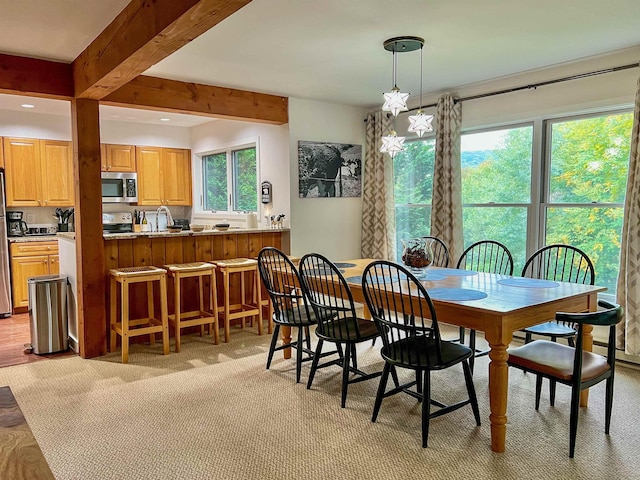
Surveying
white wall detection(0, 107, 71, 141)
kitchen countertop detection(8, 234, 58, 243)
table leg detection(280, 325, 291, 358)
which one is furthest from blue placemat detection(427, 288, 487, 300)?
white wall detection(0, 107, 71, 141)

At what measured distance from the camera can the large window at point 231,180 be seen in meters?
5.99

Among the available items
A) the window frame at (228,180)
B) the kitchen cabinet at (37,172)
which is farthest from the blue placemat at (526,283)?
the kitchen cabinet at (37,172)

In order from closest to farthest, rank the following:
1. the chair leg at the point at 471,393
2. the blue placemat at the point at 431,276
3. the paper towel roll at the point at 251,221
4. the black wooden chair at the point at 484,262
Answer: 1. the chair leg at the point at 471,393
2. the blue placemat at the point at 431,276
3. the black wooden chair at the point at 484,262
4. the paper towel roll at the point at 251,221

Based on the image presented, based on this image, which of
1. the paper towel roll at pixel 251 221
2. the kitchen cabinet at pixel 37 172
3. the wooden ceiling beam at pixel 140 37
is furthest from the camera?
the kitchen cabinet at pixel 37 172

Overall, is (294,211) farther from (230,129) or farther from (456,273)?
(456,273)

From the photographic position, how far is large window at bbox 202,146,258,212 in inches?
236

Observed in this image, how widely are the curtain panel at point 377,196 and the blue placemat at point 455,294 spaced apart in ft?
8.55

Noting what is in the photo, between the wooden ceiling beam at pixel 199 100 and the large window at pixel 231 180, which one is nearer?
the wooden ceiling beam at pixel 199 100

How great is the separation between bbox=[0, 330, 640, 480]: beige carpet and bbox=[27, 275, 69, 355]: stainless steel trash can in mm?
425

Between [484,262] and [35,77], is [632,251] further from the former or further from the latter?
[35,77]

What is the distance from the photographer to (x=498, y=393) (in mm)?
2467

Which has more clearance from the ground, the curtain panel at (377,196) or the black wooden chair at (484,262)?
the curtain panel at (377,196)

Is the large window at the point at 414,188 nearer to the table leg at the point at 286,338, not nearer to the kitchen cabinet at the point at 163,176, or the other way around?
the table leg at the point at 286,338

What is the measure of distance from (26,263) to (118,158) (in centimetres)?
177
